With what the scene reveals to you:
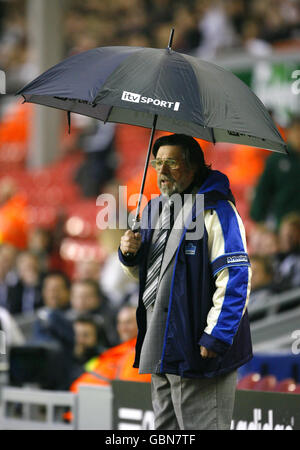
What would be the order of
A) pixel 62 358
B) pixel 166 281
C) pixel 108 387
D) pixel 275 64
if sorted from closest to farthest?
pixel 166 281 → pixel 108 387 → pixel 62 358 → pixel 275 64

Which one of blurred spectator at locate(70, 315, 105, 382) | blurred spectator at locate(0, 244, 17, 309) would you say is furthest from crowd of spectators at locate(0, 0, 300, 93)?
blurred spectator at locate(70, 315, 105, 382)

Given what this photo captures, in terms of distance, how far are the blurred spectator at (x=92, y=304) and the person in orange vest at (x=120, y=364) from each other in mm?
719

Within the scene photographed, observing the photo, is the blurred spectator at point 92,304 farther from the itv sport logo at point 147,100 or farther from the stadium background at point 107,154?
the itv sport logo at point 147,100

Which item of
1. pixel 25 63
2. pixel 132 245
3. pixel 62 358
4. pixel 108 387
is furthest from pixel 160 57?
pixel 25 63

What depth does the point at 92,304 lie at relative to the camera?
22.8 feet

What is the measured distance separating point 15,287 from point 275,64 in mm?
4280

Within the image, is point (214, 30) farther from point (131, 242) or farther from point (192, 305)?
point (192, 305)

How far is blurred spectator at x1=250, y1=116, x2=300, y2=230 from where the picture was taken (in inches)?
300

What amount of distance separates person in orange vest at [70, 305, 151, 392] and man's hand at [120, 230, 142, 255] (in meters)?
1.40

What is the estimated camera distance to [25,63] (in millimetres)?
16531

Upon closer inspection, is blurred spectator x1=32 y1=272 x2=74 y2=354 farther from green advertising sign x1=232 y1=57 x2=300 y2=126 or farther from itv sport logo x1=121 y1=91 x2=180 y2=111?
green advertising sign x1=232 y1=57 x2=300 y2=126

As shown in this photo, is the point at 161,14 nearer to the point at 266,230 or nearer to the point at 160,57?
the point at 266,230

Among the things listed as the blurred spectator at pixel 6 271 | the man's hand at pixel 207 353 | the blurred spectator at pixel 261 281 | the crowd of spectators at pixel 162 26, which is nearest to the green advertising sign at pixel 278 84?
the crowd of spectators at pixel 162 26

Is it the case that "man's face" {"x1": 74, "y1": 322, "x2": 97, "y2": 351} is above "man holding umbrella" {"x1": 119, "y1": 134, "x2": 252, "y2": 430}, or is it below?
below
